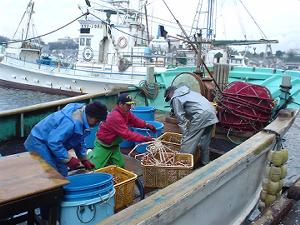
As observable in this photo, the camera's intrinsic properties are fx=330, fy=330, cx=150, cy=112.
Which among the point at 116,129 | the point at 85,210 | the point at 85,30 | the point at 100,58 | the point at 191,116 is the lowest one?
the point at 85,210

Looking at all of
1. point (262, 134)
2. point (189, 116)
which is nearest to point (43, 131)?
point (189, 116)

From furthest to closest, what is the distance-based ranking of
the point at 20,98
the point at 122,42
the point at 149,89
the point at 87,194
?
the point at 122,42, the point at 20,98, the point at 149,89, the point at 87,194

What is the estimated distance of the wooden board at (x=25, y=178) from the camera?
2.26 meters

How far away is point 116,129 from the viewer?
452cm

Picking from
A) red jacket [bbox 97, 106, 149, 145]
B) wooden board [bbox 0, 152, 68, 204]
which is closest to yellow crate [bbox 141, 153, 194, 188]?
red jacket [bbox 97, 106, 149, 145]

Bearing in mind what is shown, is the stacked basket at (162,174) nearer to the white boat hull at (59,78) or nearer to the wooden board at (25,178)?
the wooden board at (25,178)

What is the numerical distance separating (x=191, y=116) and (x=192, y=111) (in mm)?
99

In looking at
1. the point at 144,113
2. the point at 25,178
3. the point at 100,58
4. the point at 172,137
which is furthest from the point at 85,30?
the point at 25,178

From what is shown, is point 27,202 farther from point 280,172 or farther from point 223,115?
point 223,115

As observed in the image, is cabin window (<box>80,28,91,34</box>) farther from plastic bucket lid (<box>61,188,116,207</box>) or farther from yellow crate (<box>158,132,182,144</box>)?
plastic bucket lid (<box>61,188,116,207</box>)

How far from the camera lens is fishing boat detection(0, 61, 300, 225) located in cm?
266

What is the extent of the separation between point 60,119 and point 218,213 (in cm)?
209

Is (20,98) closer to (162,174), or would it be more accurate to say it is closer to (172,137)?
(172,137)

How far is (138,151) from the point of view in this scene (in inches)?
235
